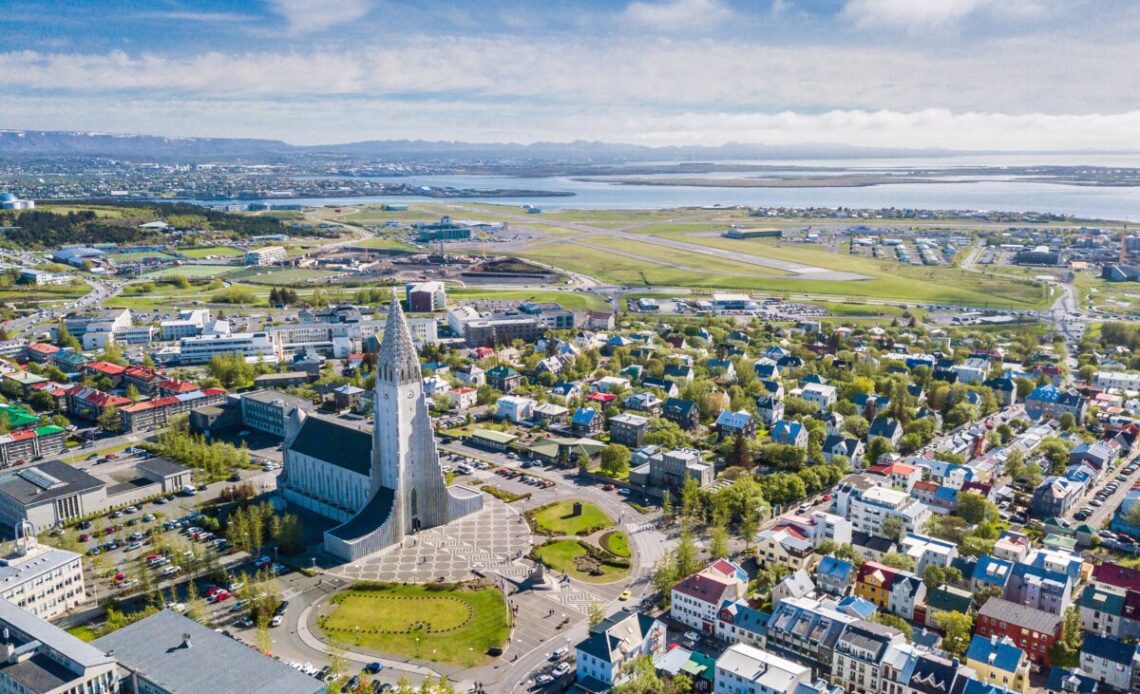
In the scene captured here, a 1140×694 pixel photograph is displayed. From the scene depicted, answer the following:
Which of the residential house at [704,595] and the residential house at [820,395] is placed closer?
the residential house at [704,595]

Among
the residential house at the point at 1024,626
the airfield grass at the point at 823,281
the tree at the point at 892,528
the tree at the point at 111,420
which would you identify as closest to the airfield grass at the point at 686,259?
the airfield grass at the point at 823,281

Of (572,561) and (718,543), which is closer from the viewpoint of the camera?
(718,543)

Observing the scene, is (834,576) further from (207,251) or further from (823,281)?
(207,251)

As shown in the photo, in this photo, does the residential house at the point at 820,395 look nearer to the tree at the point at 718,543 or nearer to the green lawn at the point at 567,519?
the green lawn at the point at 567,519

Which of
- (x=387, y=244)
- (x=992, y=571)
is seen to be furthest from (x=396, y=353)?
(x=387, y=244)

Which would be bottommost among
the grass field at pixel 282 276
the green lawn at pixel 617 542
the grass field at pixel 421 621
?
the green lawn at pixel 617 542

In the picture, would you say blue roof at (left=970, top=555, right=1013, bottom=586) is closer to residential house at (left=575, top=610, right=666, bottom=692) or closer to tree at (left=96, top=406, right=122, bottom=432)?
residential house at (left=575, top=610, right=666, bottom=692)
